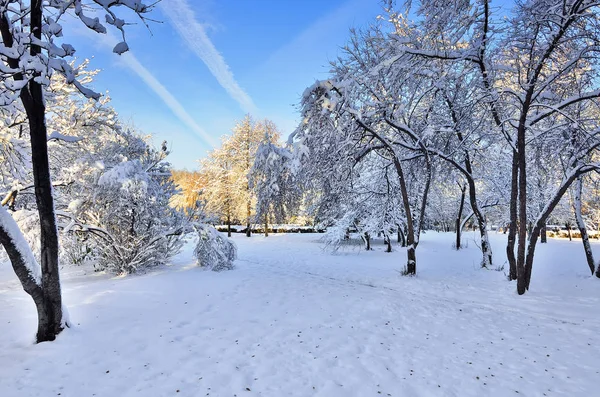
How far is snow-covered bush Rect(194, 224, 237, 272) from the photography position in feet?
32.8

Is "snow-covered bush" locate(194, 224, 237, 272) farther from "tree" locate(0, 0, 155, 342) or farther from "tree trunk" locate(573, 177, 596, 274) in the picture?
"tree trunk" locate(573, 177, 596, 274)

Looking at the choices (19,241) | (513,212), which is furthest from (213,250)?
(513,212)

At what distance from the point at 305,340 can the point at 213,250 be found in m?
6.27

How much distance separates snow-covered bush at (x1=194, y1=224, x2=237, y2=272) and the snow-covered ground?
1680 mm

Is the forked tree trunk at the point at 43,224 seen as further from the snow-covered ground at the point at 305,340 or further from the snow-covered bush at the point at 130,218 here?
the snow-covered bush at the point at 130,218

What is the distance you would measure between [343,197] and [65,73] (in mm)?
8281

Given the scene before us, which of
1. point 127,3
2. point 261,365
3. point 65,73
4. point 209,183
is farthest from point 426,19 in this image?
point 209,183

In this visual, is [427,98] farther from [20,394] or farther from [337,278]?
[20,394]

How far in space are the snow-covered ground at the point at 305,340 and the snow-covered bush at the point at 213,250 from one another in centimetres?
168

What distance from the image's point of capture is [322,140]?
7340mm

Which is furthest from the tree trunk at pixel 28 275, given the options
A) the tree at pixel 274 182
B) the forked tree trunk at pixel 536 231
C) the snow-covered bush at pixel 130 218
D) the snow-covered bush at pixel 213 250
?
the forked tree trunk at pixel 536 231

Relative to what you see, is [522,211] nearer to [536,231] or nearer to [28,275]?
[536,231]

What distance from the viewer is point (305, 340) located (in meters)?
4.48

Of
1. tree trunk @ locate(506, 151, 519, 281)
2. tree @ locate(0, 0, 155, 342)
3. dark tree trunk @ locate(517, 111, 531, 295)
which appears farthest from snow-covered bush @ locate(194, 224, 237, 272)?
tree trunk @ locate(506, 151, 519, 281)
